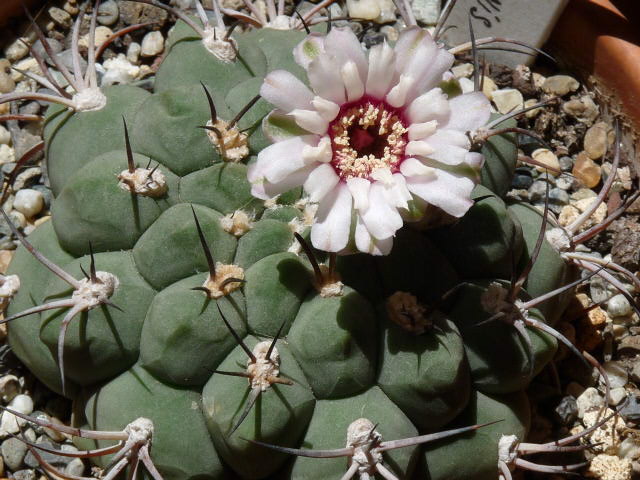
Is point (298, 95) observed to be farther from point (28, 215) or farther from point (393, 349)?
point (28, 215)

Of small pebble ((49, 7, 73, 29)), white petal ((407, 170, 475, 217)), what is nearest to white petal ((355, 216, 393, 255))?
white petal ((407, 170, 475, 217))

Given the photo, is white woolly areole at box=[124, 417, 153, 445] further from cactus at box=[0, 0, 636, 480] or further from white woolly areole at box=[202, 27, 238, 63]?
white woolly areole at box=[202, 27, 238, 63]

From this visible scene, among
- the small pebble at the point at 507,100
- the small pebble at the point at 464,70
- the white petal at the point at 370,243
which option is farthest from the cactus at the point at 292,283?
the small pebble at the point at 464,70

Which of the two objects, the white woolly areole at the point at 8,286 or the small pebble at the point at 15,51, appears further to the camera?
the small pebble at the point at 15,51

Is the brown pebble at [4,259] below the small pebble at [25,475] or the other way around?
the other way around

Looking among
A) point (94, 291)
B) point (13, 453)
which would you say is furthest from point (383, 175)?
point (13, 453)

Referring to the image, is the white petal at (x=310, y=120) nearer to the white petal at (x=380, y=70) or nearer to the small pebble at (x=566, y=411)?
the white petal at (x=380, y=70)

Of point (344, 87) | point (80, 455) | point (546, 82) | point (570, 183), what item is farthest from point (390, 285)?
point (546, 82)

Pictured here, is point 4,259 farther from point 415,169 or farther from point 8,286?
point 415,169
